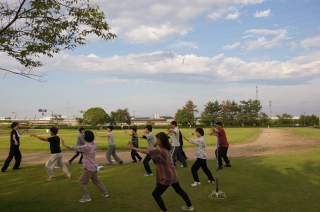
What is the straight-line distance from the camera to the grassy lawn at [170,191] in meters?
6.76

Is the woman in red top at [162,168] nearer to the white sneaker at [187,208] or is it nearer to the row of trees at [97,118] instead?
the white sneaker at [187,208]

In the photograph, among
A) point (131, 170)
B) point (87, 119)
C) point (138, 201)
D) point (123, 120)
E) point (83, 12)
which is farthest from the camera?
point (123, 120)

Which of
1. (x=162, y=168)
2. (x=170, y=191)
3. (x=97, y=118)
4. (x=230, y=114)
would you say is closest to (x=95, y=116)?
(x=97, y=118)

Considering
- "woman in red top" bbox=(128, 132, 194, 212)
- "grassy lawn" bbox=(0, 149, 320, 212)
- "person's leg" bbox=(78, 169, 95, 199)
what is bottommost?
"grassy lawn" bbox=(0, 149, 320, 212)

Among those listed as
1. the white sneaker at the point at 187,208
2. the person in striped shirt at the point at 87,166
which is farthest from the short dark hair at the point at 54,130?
the white sneaker at the point at 187,208

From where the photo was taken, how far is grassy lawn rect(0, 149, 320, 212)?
6758 mm

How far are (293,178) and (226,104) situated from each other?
418ft

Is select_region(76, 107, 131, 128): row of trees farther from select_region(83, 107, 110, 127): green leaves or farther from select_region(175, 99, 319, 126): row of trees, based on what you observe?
select_region(175, 99, 319, 126): row of trees

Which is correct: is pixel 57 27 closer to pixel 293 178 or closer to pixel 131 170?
pixel 131 170

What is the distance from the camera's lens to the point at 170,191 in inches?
329

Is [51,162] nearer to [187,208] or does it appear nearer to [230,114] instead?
[187,208]

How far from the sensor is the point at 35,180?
32.7 ft

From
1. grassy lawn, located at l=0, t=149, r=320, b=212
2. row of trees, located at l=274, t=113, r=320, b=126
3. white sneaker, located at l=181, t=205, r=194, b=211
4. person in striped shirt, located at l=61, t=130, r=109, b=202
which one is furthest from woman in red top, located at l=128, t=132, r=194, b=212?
row of trees, located at l=274, t=113, r=320, b=126

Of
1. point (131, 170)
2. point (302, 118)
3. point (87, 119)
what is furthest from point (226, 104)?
point (131, 170)
